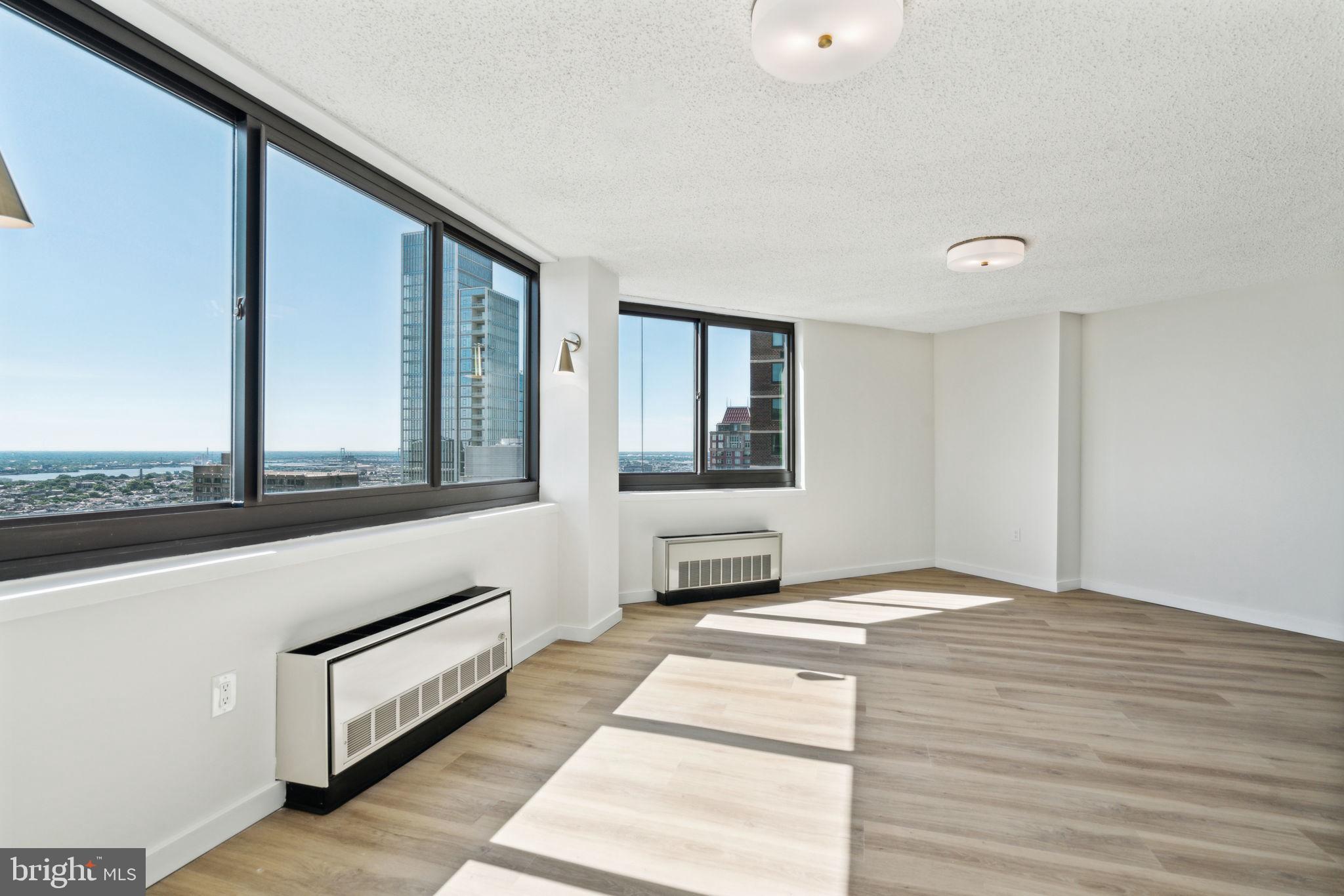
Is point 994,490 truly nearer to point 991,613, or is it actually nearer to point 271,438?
point 991,613

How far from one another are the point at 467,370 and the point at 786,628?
9.20 feet

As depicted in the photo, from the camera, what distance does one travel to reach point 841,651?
12.6 ft

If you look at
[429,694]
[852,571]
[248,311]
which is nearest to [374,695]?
[429,694]

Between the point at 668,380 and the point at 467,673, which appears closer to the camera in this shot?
the point at 467,673

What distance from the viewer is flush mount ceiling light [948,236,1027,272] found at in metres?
3.50

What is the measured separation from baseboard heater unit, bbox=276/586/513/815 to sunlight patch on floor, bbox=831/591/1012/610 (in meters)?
3.40

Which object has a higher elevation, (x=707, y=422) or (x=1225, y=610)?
(x=707, y=422)

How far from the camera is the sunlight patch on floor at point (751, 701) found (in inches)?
109

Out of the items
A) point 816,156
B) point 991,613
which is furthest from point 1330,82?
point 991,613

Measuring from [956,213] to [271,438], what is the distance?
3.38 meters

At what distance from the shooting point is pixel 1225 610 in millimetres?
4582

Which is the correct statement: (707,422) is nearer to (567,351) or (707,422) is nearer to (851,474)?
(851,474)

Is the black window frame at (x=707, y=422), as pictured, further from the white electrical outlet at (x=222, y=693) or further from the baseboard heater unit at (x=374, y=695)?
the white electrical outlet at (x=222, y=693)

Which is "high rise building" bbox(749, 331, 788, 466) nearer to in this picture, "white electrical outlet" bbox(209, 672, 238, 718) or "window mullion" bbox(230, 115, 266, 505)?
"window mullion" bbox(230, 115, 266, 505)
